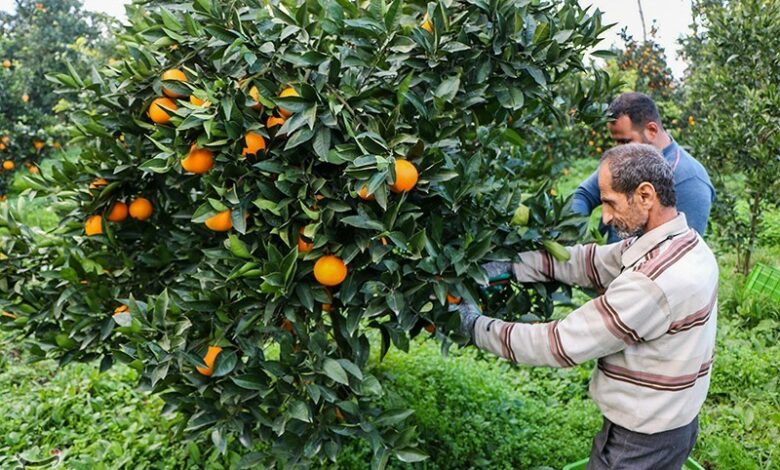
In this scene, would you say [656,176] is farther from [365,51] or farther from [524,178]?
[365,51]

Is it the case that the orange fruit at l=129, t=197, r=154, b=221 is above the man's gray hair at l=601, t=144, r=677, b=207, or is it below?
below

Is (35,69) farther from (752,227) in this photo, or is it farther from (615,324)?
(615,324)

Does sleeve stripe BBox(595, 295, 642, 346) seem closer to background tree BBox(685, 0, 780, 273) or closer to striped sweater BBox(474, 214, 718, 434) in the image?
striped sweater BBox(474, 214, 718, 434)

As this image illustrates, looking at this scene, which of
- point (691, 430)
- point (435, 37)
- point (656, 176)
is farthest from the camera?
point (691, 430)

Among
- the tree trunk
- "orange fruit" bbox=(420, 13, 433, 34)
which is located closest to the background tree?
the tree trunk

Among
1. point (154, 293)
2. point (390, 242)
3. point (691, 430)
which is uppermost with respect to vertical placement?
point (390, 242)

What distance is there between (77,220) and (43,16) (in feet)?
56.0

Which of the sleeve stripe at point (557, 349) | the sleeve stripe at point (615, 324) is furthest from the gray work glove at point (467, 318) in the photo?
the sleeve stripe at point (615, 324)

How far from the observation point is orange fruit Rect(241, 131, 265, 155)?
168 centimetres

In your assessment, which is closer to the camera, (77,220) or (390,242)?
(390,242)

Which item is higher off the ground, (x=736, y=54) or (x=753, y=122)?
(x=736, y=54)

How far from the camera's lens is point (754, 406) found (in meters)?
3.53

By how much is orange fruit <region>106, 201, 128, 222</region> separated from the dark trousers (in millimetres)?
1694

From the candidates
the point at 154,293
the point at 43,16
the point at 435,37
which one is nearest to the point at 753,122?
the point at 435,37
